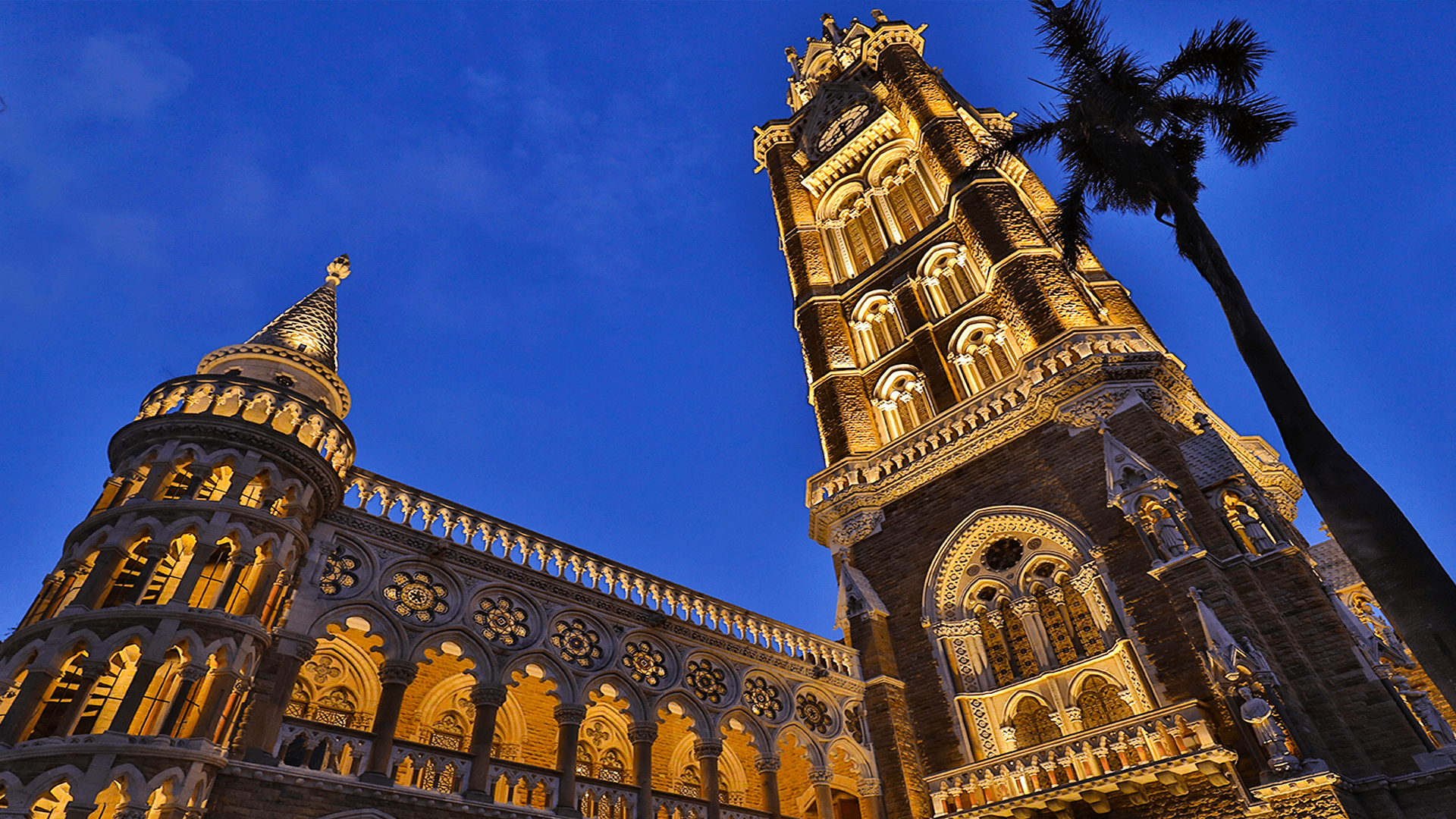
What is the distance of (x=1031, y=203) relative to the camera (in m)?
27.2

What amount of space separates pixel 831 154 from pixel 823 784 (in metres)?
26.0

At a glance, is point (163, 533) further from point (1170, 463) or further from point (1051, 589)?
point (1170, 463)

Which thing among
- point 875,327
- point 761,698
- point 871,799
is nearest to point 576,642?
point 761,698

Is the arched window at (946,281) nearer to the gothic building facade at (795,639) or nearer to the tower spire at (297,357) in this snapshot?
the gothic building facade at (795,639)

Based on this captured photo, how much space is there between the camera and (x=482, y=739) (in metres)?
11.5

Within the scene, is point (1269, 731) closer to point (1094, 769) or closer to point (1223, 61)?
point (1094, 769)

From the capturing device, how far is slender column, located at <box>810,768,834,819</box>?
14664 millimetres

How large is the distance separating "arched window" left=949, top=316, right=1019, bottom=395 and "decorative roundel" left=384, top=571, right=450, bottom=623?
1560 cm

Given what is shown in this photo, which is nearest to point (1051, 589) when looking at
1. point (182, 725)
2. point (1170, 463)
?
point (1170, 463)

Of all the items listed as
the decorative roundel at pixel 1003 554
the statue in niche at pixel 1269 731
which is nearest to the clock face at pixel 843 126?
the decorative roundel at pixel 1003 554

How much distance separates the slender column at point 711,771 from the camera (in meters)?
13.5

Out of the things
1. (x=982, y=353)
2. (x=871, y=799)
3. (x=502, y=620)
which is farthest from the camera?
(x=982, y=353)

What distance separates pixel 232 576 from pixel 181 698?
164 centimetres

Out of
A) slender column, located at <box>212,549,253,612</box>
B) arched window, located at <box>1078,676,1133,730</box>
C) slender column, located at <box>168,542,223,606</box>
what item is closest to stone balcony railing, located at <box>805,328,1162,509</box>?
arched window, located at <box>1078,676,1133,730</box>
